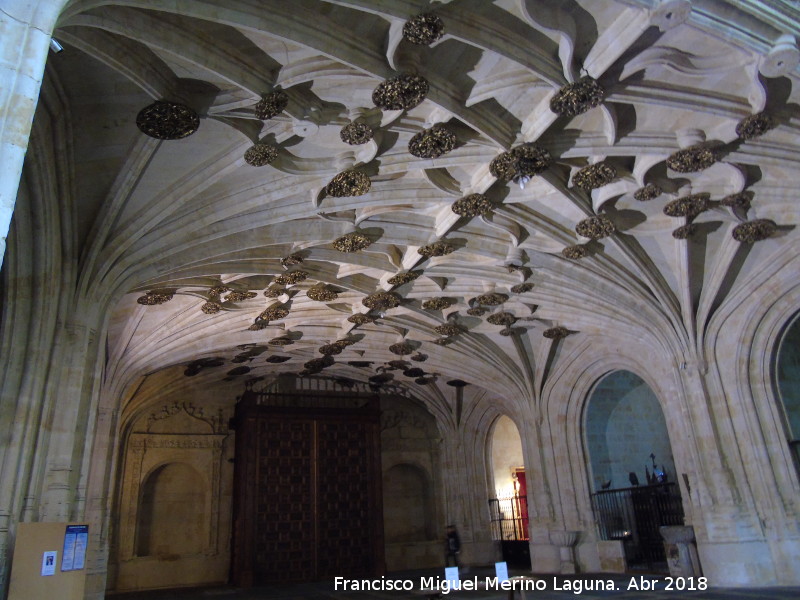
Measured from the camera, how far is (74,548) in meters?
5.96

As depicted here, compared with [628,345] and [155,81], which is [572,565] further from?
[155,81]

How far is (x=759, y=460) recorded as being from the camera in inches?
391

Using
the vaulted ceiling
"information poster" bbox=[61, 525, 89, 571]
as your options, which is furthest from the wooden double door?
"information poster" bbox=[61, 525, 89, 571]

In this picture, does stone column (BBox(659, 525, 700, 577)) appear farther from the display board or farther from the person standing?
the display board

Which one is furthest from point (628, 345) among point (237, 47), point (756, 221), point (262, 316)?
point (237, 47)

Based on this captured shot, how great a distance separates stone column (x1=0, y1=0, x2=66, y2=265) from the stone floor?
22.1 ft

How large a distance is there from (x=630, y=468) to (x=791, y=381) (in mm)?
5141

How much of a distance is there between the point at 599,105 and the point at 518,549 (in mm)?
14439

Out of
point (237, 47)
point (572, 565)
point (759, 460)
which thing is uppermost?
point (237, 47)

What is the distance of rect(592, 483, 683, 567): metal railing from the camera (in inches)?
515

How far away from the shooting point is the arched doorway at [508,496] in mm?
17652

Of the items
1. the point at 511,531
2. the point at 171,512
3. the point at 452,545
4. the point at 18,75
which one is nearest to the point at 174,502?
the point at 171,512

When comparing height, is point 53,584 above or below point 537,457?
below

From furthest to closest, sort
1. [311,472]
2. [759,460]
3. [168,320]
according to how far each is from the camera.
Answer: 1. [311,472]
2. [168,320]
3. [759,460]
